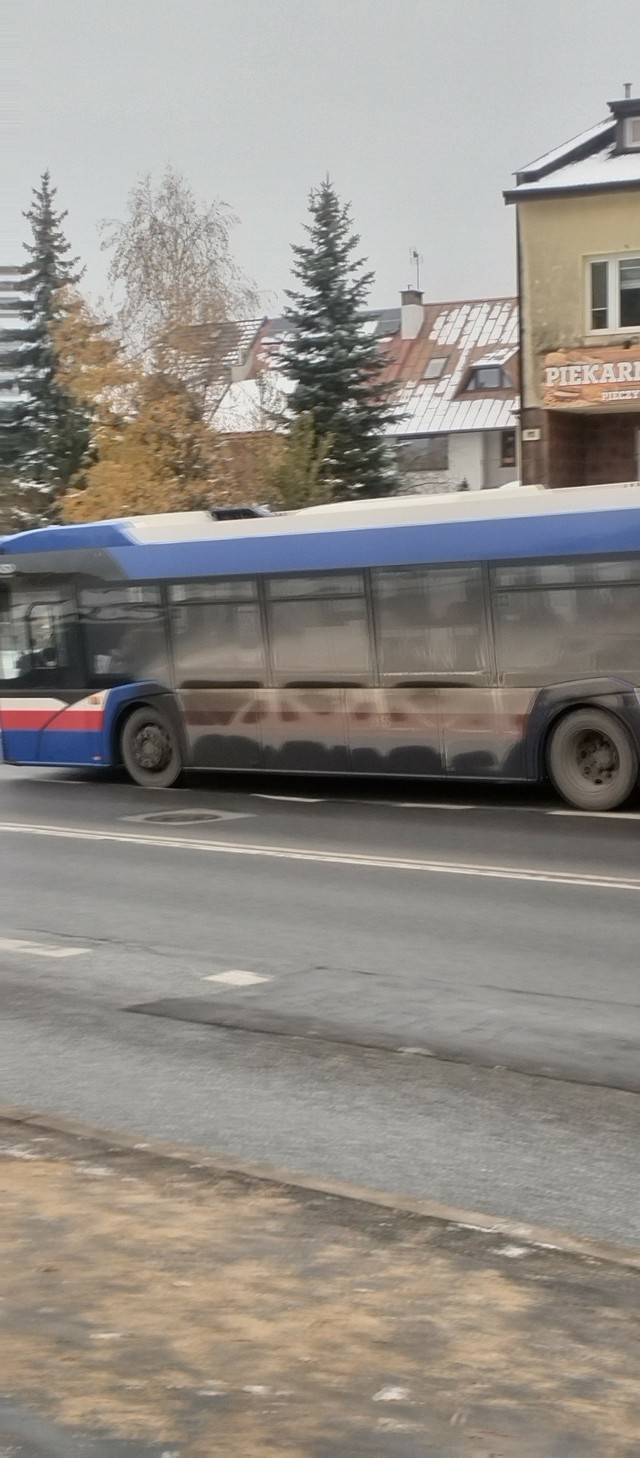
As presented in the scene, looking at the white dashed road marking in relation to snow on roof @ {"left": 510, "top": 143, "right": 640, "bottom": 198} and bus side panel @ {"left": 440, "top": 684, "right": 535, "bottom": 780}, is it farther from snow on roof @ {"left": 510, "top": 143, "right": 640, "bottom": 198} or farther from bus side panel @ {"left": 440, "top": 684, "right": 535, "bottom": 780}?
snow on roof @ {"left": 510, "top": 143, "right": 640, "bottom": 198}

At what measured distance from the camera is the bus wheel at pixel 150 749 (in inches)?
752

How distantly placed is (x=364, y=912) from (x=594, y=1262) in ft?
20.1

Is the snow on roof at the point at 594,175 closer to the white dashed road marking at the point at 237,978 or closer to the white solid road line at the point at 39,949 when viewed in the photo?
the white solid road line at the point at 39,949

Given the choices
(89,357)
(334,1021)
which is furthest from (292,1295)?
(89,357)

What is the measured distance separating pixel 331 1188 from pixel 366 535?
12.5 metres

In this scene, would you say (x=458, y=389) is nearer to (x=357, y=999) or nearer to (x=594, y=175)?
(x=594, y=175)

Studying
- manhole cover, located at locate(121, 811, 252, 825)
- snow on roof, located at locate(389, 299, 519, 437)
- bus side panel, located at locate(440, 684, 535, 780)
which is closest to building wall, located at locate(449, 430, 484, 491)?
snow on roof, located at locate(389, 299, 519, 437)

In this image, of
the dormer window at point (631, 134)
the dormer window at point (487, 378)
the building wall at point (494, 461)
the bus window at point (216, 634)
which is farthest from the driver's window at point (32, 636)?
the dormer window at point (487, 378)

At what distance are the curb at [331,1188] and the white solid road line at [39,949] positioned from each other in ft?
11.5

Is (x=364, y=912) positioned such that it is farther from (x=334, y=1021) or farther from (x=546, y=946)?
(x=334, y=1021)

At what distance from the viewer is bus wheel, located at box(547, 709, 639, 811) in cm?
1543

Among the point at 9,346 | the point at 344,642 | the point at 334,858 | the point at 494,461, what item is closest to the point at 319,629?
the point at 344,642

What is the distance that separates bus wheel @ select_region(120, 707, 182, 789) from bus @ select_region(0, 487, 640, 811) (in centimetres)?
3

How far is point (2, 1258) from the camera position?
14.8 feet
